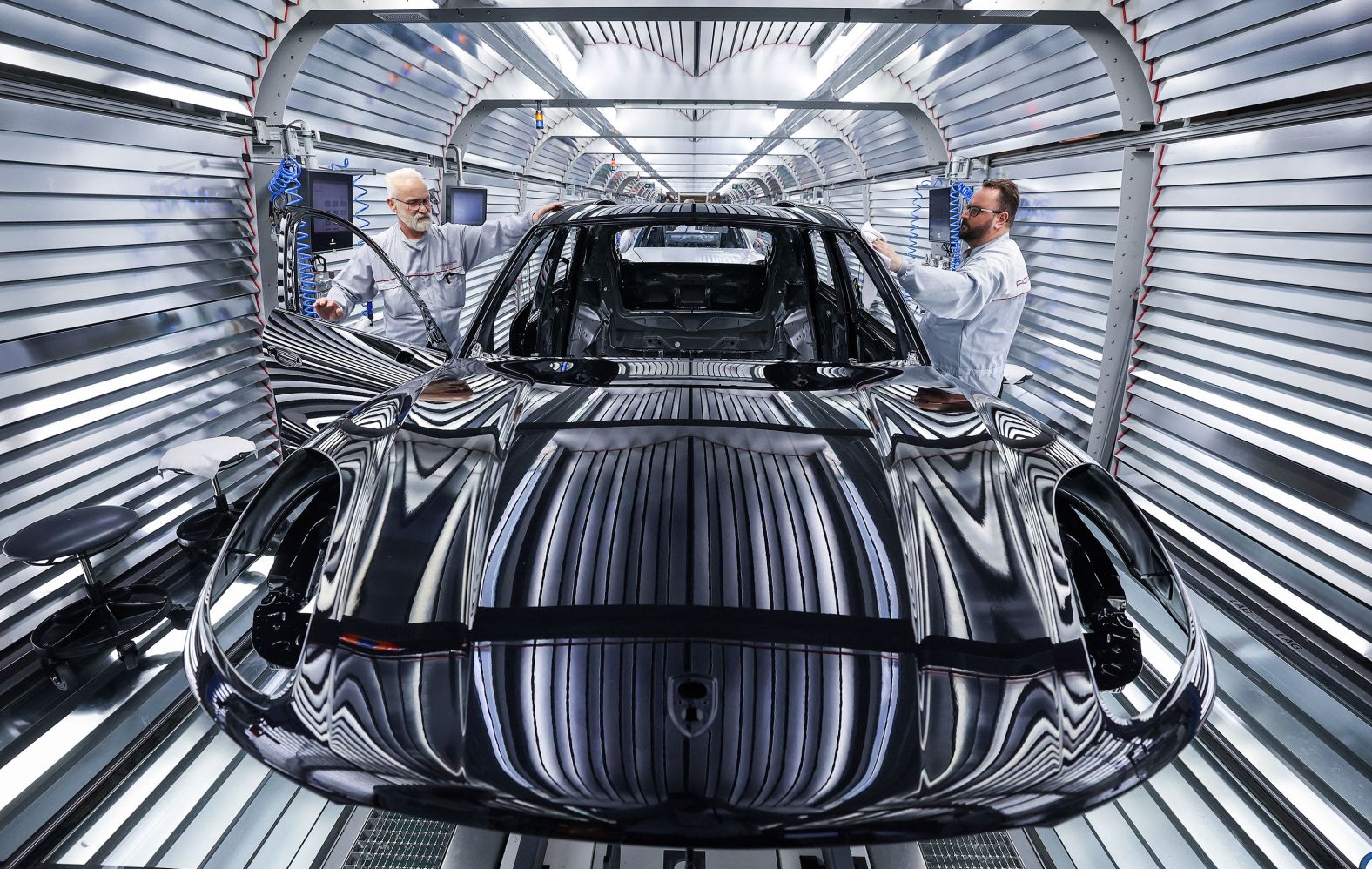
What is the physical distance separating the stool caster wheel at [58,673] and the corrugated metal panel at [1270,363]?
4819 mm

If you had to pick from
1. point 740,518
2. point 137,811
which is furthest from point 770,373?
point 137,811

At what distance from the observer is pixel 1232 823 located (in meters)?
1.95

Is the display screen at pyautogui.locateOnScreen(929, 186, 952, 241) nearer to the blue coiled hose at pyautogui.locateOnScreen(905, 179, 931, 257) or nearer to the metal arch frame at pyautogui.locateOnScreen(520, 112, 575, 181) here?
the blue coiled hose at pyautogui.locateOnScreen(905, 179, 931, 257)

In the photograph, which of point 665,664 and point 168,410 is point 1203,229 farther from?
point 168,410

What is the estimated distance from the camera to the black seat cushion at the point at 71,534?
2.40 m

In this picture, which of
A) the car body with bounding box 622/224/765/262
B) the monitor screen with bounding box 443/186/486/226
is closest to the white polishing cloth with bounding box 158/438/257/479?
→ the car body with bounding box 622/224/765/262

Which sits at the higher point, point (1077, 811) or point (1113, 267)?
point (1113, 267)

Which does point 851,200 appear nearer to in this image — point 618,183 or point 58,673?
point 58,673

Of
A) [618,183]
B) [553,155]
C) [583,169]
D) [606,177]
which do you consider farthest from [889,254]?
[618,183]

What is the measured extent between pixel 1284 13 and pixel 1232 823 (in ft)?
10.7

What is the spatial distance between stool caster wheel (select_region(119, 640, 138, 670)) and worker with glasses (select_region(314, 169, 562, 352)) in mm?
1920

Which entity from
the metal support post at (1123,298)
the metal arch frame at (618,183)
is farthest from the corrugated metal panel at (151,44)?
the metal arch frame at (618,183)

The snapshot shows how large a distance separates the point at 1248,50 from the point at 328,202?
16.2 ft

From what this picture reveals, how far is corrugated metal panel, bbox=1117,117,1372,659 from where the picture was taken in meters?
2.89
